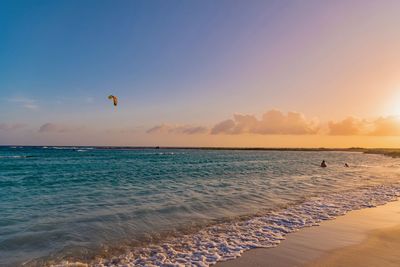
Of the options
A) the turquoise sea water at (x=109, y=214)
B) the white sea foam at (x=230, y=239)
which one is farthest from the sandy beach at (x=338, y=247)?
the turquoise sea water at (x=109, y=214)

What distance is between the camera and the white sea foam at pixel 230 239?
812 cm

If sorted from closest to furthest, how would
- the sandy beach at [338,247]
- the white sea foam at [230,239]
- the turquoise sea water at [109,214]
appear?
the sandy beach at [338,247] → the white sea foam at [230,239] → the turquoise sea water at [109,214]

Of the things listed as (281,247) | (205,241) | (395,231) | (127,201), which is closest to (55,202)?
(127,201)

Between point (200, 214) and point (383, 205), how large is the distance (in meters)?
10.5

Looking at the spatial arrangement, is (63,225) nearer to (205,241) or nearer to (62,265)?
(62,265)

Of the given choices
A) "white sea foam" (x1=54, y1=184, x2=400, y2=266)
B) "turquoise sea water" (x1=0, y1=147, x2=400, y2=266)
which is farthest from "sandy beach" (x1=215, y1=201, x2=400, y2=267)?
"turquoise sea water" (x1=0, y1=147, x2=400, y2=266)

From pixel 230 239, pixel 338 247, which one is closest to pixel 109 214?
pixel 230 239

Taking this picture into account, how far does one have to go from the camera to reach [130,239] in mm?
9992

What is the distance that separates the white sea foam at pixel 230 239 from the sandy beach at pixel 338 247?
1.64 ft

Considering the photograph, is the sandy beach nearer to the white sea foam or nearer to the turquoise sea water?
the white sea foam

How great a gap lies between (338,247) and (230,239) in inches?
137

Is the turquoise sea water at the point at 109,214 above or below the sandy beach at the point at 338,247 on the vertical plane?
below

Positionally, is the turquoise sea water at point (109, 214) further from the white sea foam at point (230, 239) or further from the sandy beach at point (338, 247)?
the sandy beach at point (338, 247)

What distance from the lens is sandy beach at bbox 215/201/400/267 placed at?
7.68 meters
